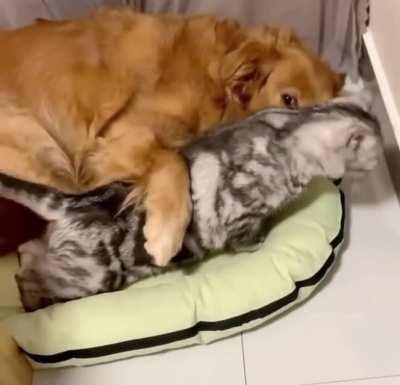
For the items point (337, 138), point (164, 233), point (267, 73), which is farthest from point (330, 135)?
point (164, 233)

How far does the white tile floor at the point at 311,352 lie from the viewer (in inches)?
68.9

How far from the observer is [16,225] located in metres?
1.79

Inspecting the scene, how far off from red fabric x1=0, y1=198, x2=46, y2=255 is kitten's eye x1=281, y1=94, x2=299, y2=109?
66 centimetres

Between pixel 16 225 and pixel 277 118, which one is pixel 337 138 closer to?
pixel 277 118

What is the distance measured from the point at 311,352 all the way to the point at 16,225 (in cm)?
75

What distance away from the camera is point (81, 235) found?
1.75 m

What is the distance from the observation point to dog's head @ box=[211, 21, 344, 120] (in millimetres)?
1883

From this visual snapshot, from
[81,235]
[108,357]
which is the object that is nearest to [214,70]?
[81,235]

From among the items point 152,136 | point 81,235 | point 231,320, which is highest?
point 152,136

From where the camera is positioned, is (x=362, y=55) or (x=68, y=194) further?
(x=362, y=55)

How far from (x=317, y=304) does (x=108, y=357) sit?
526 millimetres

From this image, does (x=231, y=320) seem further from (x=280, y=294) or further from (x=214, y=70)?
(x=214, y=70)

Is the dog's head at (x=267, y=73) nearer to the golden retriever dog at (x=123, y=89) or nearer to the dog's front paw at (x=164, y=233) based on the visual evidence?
the golden retriever dog at (x=123, y=89)

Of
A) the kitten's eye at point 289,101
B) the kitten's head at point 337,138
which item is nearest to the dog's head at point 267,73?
the kitten's eye at point 289,101
